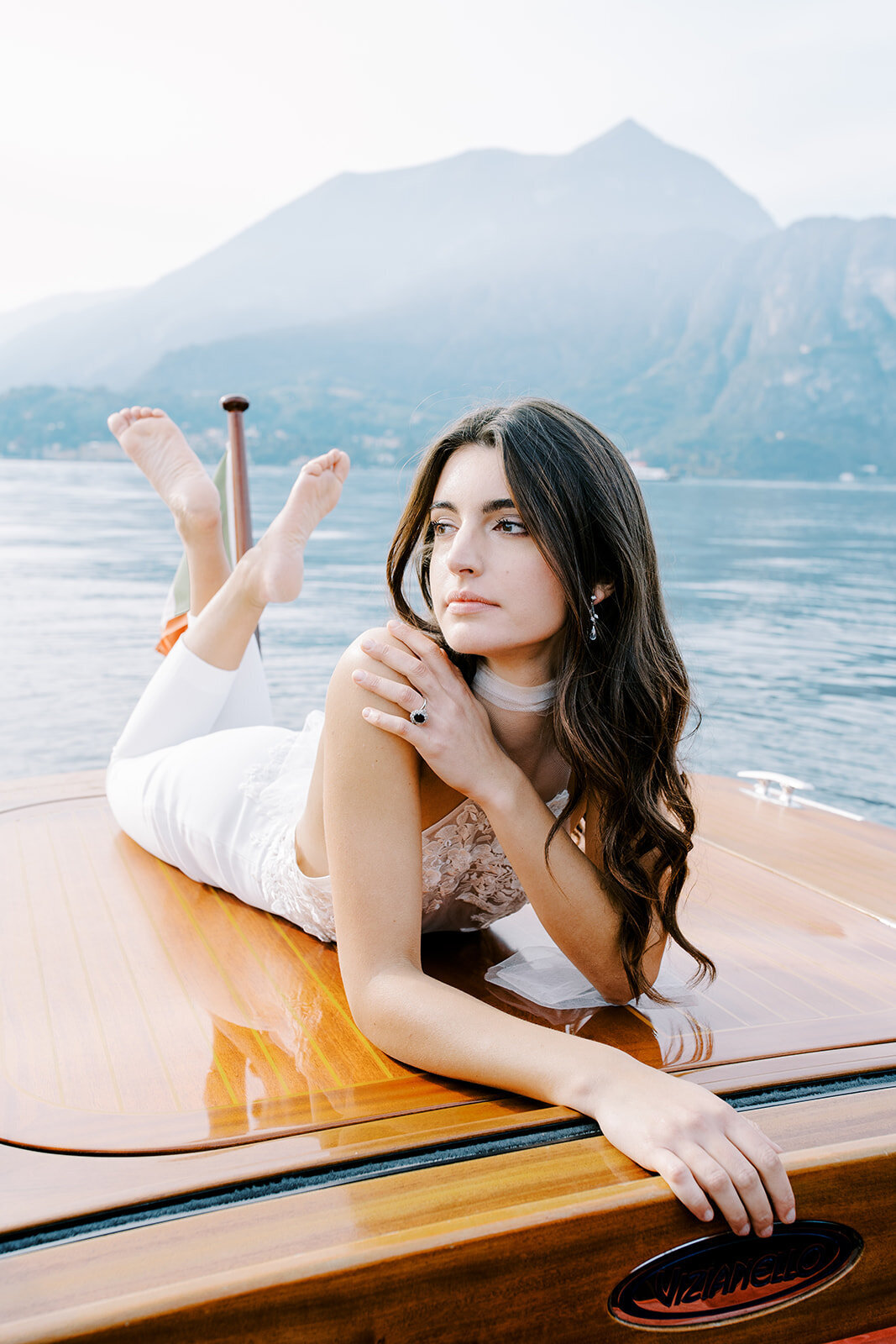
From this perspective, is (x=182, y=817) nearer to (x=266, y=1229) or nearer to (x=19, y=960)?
(x=19, y=960)

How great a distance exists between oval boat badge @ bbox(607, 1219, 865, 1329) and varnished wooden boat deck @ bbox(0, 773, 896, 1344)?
31 mm

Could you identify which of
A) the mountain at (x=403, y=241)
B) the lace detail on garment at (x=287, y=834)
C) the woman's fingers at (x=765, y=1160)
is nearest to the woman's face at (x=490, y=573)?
the lace detail on garment at (x=287, y=834)

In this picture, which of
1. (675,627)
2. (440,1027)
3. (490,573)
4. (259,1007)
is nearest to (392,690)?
(490,573)

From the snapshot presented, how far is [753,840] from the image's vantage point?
7.63 feet

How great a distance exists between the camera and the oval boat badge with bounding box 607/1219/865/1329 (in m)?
0.97

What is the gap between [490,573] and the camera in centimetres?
122

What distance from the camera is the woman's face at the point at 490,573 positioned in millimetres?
1222

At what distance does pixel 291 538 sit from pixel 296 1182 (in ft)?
4.91

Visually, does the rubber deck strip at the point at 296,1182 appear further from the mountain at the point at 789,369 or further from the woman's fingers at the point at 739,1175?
the mountain at the point at 789,369

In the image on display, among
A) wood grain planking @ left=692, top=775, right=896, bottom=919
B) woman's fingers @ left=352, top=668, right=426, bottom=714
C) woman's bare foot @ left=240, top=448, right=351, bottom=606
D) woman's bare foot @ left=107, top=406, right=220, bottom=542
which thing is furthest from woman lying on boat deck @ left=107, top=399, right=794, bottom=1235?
woman's bare foot @ left=107, top=406, right=220, bottom=542

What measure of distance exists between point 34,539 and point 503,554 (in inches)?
696

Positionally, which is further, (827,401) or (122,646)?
(827,401)

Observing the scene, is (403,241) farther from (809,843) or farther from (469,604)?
(469,604)

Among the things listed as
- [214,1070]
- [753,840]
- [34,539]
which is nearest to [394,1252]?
[214,1070]
